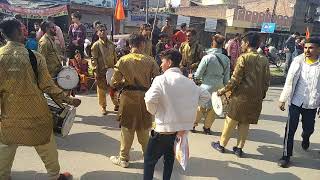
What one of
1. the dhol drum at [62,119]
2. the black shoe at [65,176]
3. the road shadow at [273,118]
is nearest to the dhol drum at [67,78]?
the dhol drum at [62,119]

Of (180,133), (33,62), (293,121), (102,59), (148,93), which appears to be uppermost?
(33,62)

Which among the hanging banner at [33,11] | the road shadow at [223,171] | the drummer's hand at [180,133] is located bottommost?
the road shadow at [223,171]

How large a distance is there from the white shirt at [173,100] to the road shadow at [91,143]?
191cm

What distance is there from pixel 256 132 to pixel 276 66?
11154 mm

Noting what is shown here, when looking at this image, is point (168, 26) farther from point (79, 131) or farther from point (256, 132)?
point (79, 131)

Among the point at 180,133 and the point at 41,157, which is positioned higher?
the point at 180,133

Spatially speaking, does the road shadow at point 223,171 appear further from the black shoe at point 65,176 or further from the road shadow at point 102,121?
the road shadow at point 102,121

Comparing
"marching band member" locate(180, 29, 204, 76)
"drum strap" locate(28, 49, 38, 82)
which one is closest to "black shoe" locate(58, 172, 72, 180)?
"drum strap" locate(28, 49, 38, 82)

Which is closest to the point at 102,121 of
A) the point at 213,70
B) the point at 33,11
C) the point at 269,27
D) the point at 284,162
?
the point at 213,70

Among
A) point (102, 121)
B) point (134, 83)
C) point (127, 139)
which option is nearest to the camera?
point (134, 83)

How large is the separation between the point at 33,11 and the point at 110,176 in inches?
581

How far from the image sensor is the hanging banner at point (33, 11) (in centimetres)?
1678

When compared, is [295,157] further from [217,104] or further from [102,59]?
[102,59]

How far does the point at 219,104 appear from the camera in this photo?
5.82 metres
